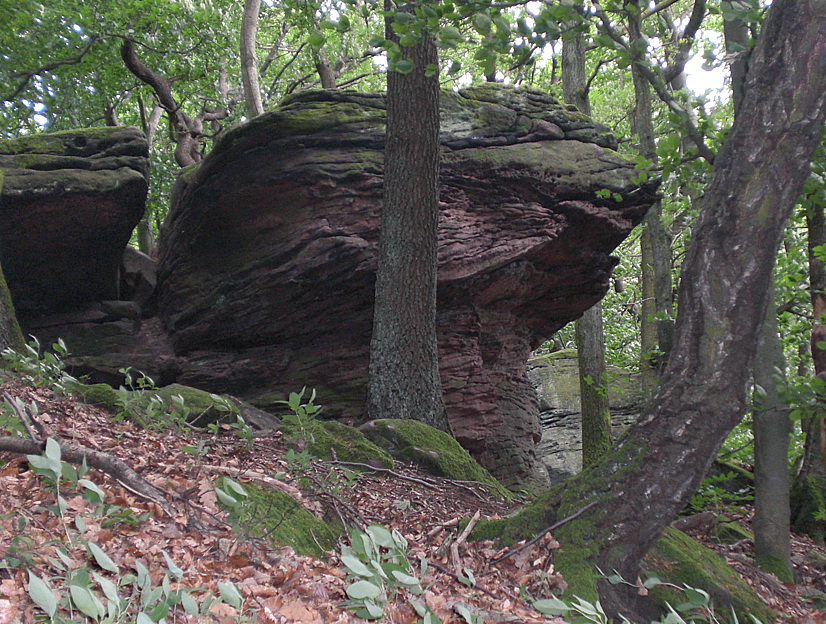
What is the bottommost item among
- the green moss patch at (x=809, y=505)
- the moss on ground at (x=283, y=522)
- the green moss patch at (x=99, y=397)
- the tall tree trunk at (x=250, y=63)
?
the green moss patch at (x=809, y=505)

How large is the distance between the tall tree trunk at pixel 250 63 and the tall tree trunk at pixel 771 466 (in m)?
9.96

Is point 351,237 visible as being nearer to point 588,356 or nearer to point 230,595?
point 588,356

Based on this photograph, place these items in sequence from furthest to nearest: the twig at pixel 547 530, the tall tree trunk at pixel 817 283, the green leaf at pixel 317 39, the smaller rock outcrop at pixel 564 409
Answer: the smaller rock outcrop at pixel 564 409 < the tall tree trunk at pixel 817 283 < the green leaf at pixel 317 39 < the twig at pixel 547 530

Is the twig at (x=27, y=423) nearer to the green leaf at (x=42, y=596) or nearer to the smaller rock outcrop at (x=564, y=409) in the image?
the green leaf at (x=42, y=596)

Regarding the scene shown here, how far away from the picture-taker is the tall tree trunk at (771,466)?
462cm

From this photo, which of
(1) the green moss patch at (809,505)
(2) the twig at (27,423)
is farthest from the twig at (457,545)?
(1) the green moss patch at (809,505)

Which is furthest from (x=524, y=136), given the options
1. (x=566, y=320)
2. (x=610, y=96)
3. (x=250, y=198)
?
(x=610, y=96)

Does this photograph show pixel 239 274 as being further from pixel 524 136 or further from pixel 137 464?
pixel 137 464

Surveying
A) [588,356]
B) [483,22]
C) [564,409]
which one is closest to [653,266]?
[588,356]

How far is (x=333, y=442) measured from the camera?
16.8 ft

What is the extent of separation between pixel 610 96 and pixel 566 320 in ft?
39.8

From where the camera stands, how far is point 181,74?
13711mm

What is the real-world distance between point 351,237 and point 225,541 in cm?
685

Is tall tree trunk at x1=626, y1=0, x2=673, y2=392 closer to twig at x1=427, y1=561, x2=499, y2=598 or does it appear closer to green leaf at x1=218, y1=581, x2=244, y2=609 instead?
twig at x1=427, y1=561, x2=499, y2=598
